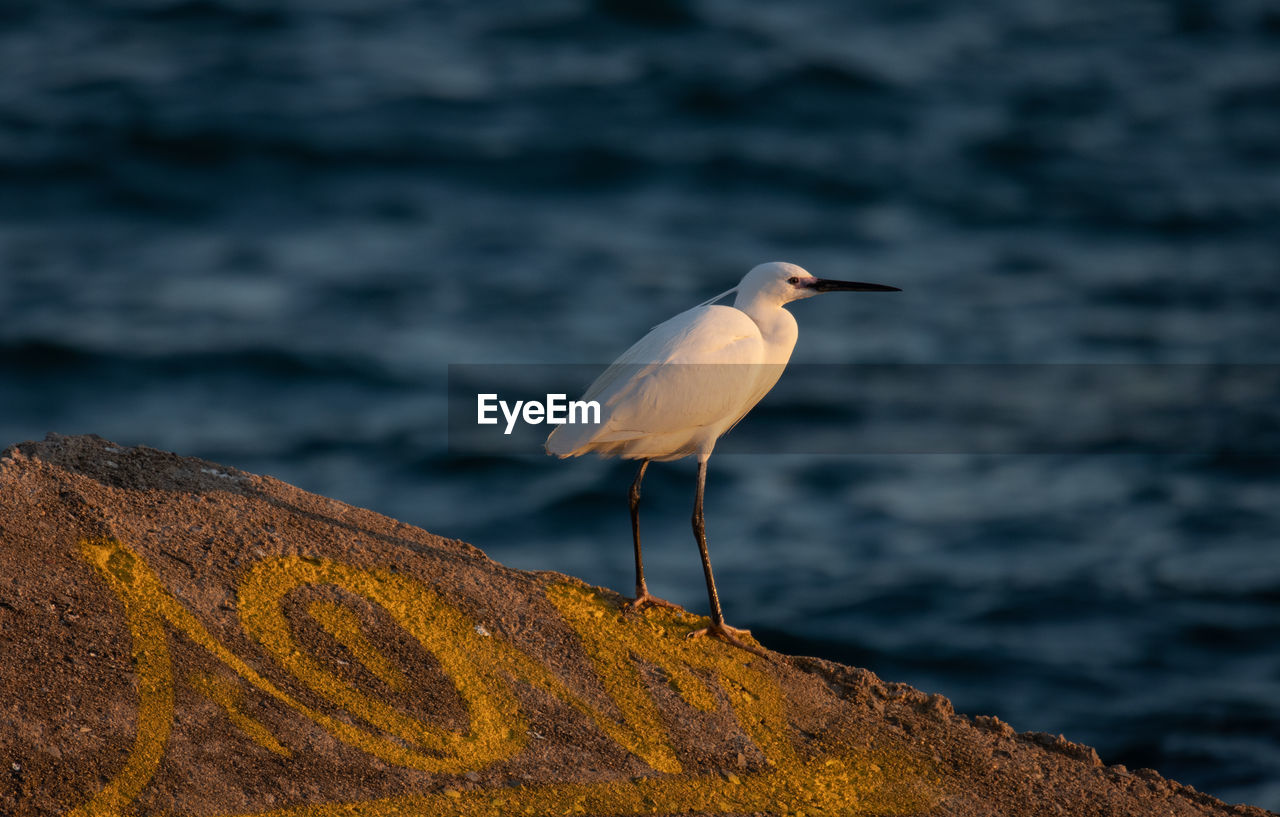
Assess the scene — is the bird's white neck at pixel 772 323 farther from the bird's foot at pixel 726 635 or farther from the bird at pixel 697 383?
the bird's foot at pixel 726 635

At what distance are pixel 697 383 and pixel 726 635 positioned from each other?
1.32 m

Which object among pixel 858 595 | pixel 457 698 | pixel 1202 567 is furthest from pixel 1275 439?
pixel 457 698

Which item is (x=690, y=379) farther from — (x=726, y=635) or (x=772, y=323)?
(x=726, y=635)

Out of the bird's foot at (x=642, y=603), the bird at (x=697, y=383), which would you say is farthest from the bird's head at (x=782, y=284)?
the bird's foot at (x=642, y=603)

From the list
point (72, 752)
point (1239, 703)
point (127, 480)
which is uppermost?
point (127, 480)

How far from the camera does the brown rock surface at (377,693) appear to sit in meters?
4.71

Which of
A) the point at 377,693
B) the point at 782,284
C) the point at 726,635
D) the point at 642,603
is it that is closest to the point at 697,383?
the point at 782,284

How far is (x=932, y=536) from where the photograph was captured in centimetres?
1487

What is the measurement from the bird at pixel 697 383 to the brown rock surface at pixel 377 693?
2.22ft

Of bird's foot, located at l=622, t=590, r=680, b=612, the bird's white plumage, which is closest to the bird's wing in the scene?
the bird's white plumage

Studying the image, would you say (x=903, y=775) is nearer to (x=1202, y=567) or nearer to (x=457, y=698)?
(x=457, y=698)

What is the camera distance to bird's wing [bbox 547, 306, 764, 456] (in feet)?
20.7

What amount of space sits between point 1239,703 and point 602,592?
27.1 feet

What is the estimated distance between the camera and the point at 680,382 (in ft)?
20.7
